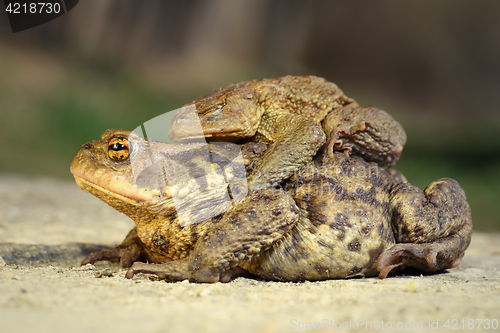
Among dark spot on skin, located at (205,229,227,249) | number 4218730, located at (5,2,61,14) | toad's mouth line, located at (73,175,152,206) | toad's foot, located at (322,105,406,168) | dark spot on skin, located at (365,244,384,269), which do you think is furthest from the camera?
number 4218730, located at (5,2,61,14)

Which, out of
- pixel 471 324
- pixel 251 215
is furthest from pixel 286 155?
pixel 471 324

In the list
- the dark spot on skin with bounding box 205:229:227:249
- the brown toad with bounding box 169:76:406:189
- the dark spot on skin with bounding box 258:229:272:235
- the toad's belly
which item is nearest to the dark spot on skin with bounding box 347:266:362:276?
the toad's belly

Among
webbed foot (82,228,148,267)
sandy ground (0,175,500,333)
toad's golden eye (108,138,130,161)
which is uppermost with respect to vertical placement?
toad's golden eye (108,138,130,161)

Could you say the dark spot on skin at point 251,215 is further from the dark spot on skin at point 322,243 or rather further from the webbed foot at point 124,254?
the webbed foot at point 124,254

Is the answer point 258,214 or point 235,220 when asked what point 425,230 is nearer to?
point 258,214

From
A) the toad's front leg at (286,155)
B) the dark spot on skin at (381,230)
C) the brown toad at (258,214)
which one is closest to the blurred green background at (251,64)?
the brown toad at (258,214)

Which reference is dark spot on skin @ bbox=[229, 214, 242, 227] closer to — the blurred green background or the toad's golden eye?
the toad's golden eye

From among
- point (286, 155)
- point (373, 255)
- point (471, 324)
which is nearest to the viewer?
point (471, 324)
